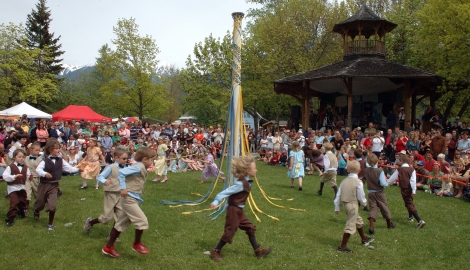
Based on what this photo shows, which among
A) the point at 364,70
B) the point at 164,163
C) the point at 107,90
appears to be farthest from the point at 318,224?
the point at 107,90

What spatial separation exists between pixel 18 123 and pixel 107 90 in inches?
847

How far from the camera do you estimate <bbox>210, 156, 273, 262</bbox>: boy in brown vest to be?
5.91 meters

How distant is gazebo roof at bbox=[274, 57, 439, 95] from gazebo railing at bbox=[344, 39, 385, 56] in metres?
0.59

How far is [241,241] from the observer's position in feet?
22.4

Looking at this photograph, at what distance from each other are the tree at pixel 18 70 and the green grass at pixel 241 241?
27.5 meters

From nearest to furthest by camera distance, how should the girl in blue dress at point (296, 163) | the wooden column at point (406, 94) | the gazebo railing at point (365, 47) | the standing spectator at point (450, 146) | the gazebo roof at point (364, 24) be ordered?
the girl in blue dress at point (296, 163) → the standing spectator at point (450, 146) → the wooden column at point (406, 94) → the gazebo roof at point (364, 24) → the gazebo railing at point (365, 47)

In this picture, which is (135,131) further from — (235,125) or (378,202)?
(378,202)

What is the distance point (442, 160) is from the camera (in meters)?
12.8

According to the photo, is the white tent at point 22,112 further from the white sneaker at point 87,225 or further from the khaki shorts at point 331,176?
the white sneaker at point 87,225

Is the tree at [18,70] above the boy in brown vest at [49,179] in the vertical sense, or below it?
above

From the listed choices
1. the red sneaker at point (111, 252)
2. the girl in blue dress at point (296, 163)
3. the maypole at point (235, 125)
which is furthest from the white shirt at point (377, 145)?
the red sneaker at point (111, 252)

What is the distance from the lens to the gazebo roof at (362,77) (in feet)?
61.8

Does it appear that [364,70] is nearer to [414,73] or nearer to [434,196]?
[414,73]

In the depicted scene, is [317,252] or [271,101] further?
[271,101]
